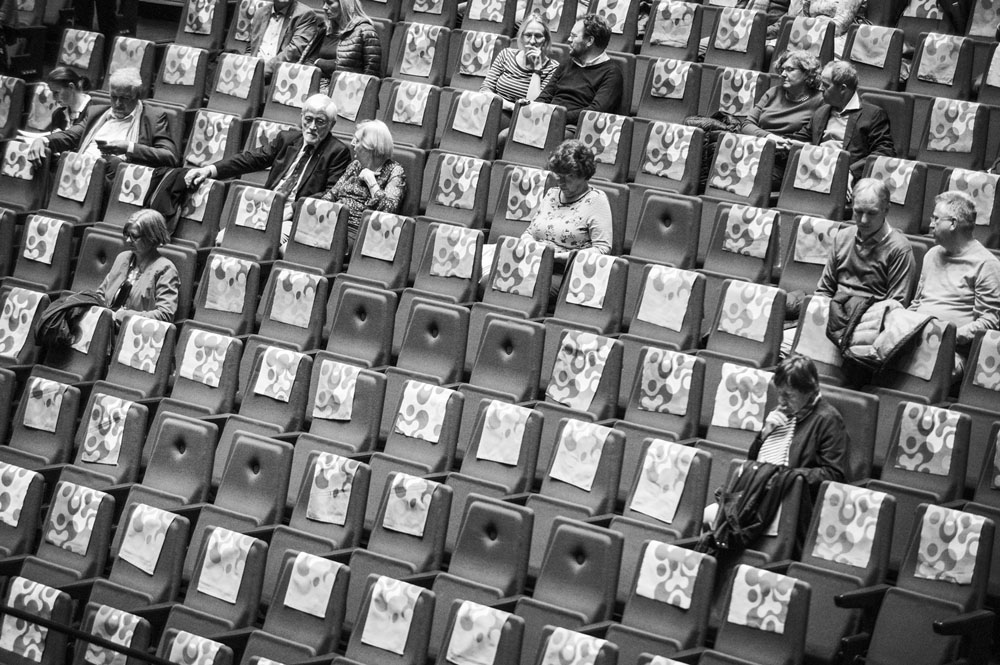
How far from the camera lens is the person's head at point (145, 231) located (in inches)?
123

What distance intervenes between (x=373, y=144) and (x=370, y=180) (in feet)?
0.31

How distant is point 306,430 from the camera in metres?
2.93

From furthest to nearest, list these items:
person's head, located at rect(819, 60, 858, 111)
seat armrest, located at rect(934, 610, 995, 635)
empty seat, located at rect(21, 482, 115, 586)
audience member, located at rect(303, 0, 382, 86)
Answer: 1. audience member, located at rect(303, 0, 382, 86)
2. person's head, located at rect(819, 60, 858, 111)
3. empty seat, located at rect(21, 482, 115, 586)
4. seat armrest, located at rect(934, 610, 995, 635)

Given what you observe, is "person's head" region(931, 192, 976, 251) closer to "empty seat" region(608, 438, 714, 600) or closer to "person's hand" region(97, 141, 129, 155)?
"empty seat" region(608, 438, 714, 600)

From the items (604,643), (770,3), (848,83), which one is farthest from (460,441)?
(770,3)

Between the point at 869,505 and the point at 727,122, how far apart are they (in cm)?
138

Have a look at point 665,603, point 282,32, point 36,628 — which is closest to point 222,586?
point 36,628

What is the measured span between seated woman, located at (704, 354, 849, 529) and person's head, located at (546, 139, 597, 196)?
81 cm

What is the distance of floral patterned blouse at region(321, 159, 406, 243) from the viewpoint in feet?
10.7

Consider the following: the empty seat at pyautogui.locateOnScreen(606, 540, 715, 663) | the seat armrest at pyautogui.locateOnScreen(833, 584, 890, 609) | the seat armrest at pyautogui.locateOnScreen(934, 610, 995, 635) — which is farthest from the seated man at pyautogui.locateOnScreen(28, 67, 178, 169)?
the seat armrest at pyautogui.locateOnScreen(934, 610, 995, 635)

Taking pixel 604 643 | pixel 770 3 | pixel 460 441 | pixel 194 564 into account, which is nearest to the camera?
pixel 604 643

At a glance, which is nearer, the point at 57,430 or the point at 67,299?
the point at 57,430

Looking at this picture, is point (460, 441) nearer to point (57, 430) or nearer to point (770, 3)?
point (57, 430)

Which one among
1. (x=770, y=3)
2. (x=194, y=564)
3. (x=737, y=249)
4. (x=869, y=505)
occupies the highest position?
(x=770, y=3)
